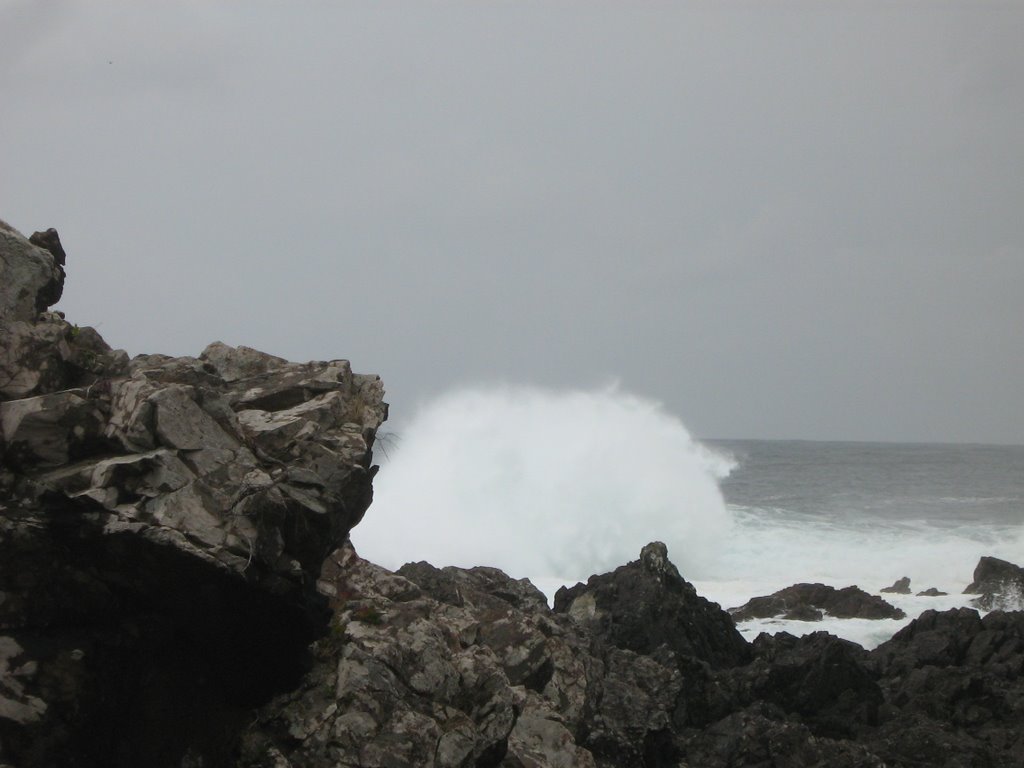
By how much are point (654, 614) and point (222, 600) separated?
520 inches

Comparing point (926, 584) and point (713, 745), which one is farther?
point (926, 584)

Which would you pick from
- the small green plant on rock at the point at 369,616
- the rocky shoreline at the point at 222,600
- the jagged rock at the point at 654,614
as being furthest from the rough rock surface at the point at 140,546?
the jagged rock at the point at 654,614

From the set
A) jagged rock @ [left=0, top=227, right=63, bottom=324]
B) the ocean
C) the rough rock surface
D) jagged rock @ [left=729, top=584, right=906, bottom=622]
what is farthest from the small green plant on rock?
jagged rock @ [left=729, top=584, right=906, bottom=622]

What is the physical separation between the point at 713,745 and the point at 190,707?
813 centimetres

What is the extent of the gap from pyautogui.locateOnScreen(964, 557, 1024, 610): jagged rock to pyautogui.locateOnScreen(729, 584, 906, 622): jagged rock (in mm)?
3837

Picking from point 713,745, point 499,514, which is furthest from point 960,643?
point 499,514

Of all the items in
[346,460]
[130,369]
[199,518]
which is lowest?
[199,518]

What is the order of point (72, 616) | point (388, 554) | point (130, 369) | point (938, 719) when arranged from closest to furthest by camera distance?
1. point (72, 616)
2. point (130, 369)
3. point (938, 719)
4. point (388, 554)

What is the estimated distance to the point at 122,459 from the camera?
24.0ft

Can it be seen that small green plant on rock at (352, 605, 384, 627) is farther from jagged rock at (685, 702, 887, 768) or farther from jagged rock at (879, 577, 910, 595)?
jagged rock at (879, 577, 910, 595)

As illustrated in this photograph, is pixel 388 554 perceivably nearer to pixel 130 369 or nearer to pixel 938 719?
pixel 938 719

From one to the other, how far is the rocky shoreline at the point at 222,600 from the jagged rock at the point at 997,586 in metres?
22.6

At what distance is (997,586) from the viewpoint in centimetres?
3009

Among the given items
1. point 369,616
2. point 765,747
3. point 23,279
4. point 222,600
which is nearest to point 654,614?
point 765,747
